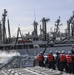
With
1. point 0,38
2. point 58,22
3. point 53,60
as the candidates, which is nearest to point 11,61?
point 53,60

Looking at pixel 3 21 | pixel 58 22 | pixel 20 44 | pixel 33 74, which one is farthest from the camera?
pixel 58 22

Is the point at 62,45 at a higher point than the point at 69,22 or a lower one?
lower

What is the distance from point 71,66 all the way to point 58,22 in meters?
118

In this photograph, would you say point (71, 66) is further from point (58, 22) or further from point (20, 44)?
point (58, 22)

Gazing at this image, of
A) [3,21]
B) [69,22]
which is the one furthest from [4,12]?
[69,22]

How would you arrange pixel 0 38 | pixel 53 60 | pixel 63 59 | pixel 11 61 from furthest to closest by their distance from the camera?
1. pixel 0 38
2. pixel 11 61
3. pixel 53 60
4. pixel 63 59

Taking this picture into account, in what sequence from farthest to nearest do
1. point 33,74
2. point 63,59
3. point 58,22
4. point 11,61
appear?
point 58,22 < point 11,61 < point 63,59 < point 33,74

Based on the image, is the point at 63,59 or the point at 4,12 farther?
the point at 4,12

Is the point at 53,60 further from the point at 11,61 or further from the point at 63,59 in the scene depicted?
the point at 11,61

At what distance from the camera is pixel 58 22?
138875mm

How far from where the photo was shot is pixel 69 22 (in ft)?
423

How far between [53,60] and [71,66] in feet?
11.3

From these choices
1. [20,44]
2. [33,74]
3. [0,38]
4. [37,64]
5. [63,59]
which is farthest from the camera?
[0,38]

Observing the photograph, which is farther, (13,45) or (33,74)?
(13,45)
